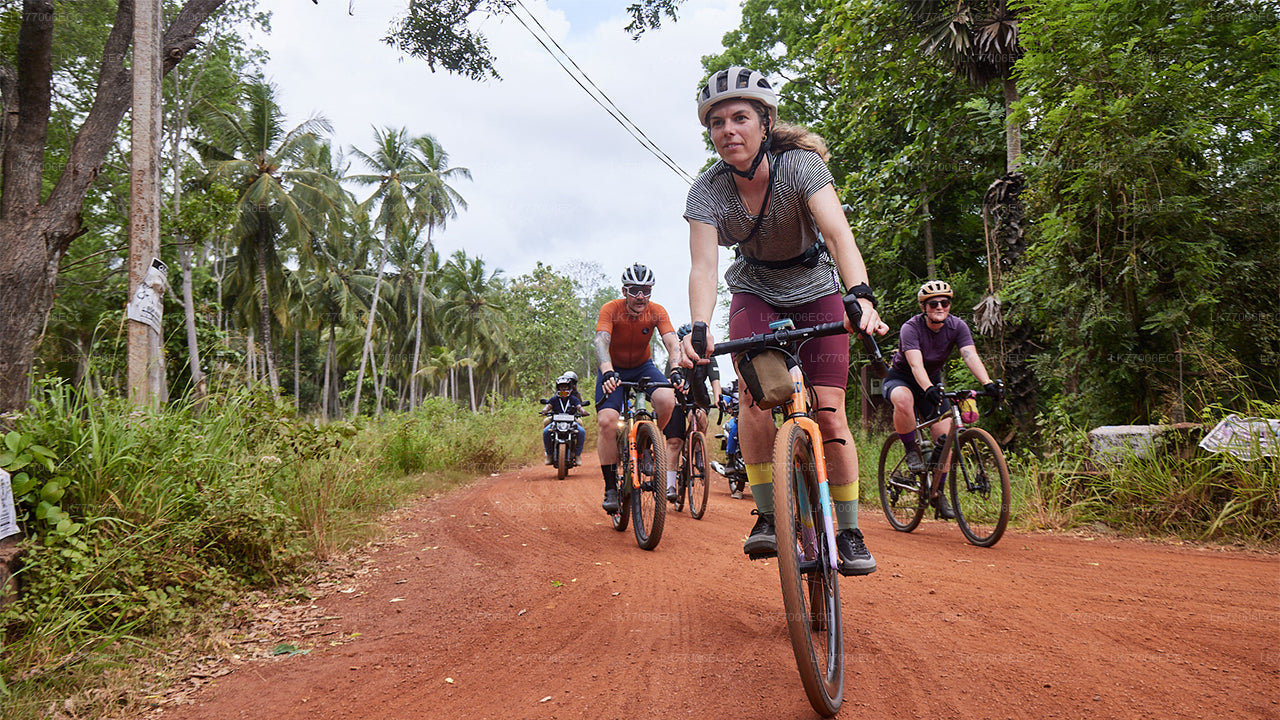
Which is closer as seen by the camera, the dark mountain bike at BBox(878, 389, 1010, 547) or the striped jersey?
the striped jersey

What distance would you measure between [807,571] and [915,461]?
394cm

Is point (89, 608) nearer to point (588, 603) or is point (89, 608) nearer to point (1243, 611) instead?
point (588, 603)

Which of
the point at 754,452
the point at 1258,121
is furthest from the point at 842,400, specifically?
the point at 1258,121

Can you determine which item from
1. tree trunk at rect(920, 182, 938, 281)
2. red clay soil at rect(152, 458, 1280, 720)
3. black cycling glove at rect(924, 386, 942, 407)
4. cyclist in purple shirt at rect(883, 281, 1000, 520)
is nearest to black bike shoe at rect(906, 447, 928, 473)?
cyclist in purple shirt at rect(883, 281, 1000, 520)

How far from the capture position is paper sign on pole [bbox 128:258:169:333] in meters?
4.91

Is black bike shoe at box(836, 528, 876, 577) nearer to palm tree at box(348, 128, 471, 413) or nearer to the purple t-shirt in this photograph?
the purple t-shirt

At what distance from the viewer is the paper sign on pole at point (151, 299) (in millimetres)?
4914

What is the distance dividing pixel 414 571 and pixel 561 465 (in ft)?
18.6

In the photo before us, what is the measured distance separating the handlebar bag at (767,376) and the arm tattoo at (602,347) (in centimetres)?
296

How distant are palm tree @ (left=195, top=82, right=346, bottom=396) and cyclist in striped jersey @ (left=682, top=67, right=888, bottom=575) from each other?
30.0 metres

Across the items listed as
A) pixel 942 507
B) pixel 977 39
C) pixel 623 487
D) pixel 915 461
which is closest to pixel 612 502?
pixel 623 487

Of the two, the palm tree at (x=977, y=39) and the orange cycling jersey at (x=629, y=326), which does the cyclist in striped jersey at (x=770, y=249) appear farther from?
the palm tree at (x=977, y=39)

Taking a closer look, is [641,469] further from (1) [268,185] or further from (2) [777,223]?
(1) [268,185]

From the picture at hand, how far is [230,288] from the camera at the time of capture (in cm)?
3416
